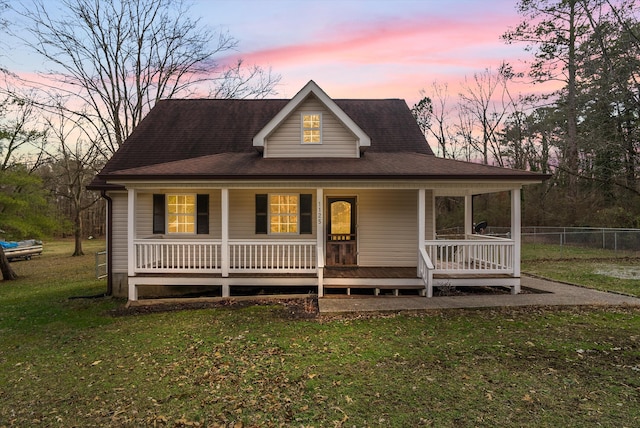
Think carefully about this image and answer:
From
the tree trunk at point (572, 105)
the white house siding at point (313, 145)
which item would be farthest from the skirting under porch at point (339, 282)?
the tree trunk at point (572, 105)

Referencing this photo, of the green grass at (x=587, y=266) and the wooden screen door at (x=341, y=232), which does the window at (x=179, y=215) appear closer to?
the wooden screen door at (x=341, y=232)

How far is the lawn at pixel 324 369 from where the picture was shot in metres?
3.93

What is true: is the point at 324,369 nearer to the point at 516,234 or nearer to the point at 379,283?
the point at 379,283

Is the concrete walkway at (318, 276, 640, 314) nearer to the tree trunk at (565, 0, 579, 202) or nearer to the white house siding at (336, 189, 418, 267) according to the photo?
the white house siding at (336, 189, 418, 267)

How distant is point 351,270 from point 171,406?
6702 millimetres

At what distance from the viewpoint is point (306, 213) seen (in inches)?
426

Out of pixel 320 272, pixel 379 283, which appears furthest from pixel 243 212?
pixel 379 283

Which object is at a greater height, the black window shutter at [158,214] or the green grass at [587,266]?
the black window shutter at [158,214]

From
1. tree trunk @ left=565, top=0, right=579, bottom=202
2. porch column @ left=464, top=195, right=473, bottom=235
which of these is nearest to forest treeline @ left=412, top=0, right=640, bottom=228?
tree trunk @ left=565, top=0, right=579, bottom=202

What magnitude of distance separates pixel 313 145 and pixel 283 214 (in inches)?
93.9

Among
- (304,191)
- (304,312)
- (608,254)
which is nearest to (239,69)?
(304,191)

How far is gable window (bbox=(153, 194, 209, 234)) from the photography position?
421 inches

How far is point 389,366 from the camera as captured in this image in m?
5.11

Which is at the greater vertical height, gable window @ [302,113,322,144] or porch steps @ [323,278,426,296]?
gable window @ [302,113,322,144]
